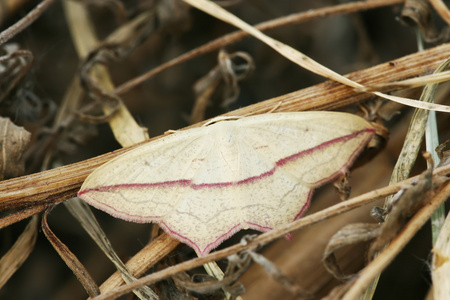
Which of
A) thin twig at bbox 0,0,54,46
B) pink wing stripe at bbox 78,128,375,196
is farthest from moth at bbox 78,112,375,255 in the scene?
thin twig at bbox 0,0,54,46

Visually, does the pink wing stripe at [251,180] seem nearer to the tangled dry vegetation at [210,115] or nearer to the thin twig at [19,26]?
the tangled dry vegetation at [210,115]

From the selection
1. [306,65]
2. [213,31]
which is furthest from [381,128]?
[213,31]

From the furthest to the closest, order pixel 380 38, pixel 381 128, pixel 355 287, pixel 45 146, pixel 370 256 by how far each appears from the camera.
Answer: pixel 380 38
pixel 45 146
pixel 381 128
pixel 370 256
pixel 355 287

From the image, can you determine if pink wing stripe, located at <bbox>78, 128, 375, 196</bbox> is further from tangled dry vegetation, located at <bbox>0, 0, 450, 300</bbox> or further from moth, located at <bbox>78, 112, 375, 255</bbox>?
tangled dry vegetation, located at <bbox>0, 0, 450, 300</bbox>

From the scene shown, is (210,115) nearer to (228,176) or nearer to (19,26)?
(228,176)

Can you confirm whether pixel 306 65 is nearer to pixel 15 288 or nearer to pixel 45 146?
pixel 45 146

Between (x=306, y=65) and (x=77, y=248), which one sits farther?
(x=77, y=248)

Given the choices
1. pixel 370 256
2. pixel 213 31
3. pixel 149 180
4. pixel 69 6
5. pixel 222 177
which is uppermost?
pixel 69 6

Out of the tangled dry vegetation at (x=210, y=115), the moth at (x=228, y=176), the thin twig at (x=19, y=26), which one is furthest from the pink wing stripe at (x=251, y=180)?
the thin twig at (x=19, y=26)
